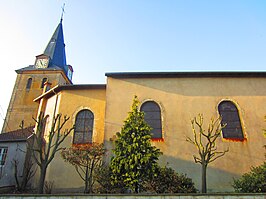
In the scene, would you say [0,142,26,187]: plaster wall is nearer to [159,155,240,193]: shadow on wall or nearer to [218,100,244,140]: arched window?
[159,155,240,193]: shadow on wall

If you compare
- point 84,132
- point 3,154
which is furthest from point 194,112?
point 3,154

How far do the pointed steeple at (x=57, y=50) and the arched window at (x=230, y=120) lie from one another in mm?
20131

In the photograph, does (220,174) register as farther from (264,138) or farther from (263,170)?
(264,138)

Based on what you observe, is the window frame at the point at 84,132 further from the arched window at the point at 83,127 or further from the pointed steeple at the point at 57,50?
the pointed steeple at the point at 57,50

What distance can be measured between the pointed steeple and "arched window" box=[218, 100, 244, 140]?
793 inches

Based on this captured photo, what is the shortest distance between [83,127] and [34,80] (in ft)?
44.3

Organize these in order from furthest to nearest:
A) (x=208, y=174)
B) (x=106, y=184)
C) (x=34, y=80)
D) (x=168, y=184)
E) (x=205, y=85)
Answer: (x=34, y=80) < (x=205, y=85) < (x=208, y=174) < (x=168, y=184) < (x=106, y=184)

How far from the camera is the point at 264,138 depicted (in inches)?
431

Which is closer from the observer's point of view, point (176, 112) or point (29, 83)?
point (176, 112)

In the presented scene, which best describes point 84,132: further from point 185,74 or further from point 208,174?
point 208,174

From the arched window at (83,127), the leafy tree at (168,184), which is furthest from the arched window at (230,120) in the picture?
the arched window at (83,127)

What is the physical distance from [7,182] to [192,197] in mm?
11027

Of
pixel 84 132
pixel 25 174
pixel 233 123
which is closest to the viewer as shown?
pixel 233 123

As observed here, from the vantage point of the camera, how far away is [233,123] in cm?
1152
